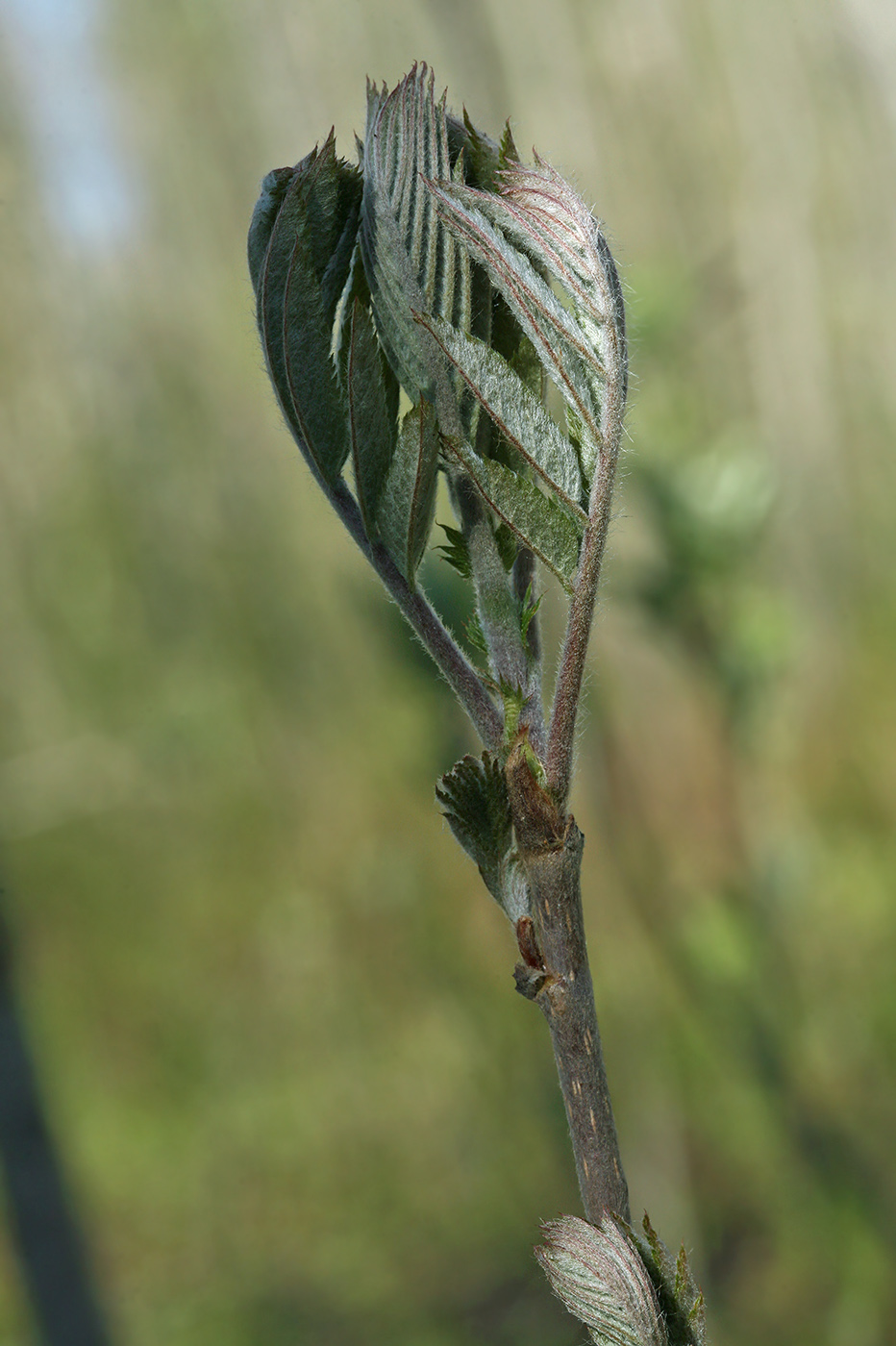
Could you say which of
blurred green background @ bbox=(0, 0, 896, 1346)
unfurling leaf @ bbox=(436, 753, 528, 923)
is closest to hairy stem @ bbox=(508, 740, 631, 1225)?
unfurling leaf @ bbox=(436, 753, 528, 923)

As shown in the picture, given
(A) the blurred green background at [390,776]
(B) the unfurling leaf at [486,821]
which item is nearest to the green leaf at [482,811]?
(B) the unfurling leaf at [486,821]

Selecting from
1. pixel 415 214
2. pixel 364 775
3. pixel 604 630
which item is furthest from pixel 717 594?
pixel 415 214

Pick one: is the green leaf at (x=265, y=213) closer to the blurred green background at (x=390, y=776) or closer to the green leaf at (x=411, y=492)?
the green leaf at (x=411, y=492)

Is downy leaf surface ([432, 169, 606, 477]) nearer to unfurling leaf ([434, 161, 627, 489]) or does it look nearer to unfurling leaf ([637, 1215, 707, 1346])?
unfurling leaf ([434, 161, 627, 489])

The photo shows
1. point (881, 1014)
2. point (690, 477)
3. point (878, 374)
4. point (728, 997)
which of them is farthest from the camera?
point (878, 374)

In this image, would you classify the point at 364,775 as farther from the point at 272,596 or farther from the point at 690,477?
the point at 690,477
